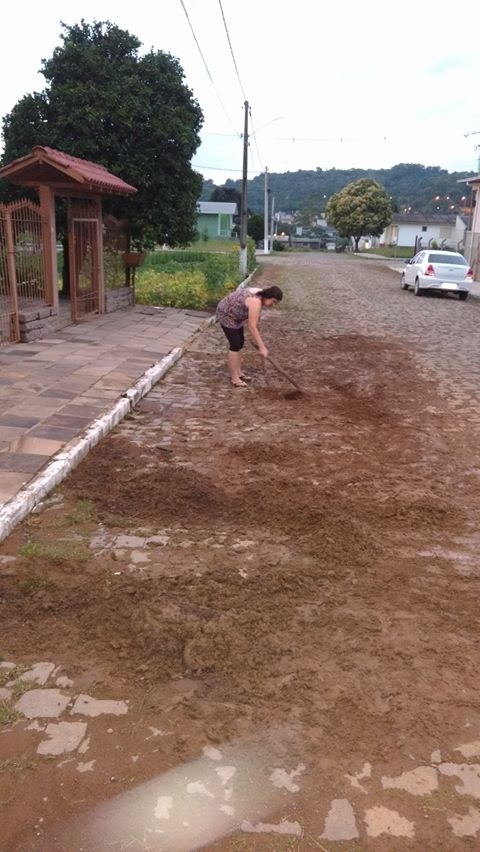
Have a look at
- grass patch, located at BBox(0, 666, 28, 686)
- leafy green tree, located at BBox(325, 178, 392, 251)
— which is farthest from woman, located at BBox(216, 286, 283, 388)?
leafy green tree, located at BBox(325, 178, 392, 251)

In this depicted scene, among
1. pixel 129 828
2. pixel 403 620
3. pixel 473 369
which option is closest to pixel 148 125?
pixel 473 369

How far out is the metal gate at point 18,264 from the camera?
30.0ft

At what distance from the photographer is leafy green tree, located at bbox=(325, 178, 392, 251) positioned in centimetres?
6550

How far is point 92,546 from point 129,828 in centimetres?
198

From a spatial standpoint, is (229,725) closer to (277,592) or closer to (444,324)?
(277,592)

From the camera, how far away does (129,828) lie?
2.11m

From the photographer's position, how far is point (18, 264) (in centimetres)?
986

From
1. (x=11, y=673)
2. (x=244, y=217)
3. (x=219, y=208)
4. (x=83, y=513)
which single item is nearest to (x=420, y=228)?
(x=219, y=208)

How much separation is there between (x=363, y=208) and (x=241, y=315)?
62164mm

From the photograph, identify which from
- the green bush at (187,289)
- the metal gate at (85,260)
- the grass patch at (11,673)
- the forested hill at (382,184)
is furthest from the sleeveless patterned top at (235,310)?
the forested hill at (382,184)

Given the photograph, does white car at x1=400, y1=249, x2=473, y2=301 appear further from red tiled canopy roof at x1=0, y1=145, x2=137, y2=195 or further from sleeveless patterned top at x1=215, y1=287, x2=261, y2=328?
sleeveless patterned top at x1=215, y1=287, x2=261, y2=328

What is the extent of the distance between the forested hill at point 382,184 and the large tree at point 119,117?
77.4 metres

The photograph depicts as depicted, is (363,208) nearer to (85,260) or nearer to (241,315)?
(85,260)

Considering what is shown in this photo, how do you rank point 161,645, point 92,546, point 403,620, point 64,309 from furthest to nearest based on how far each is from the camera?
point 64,309, point 92,546, point 403,620, point 161,645
